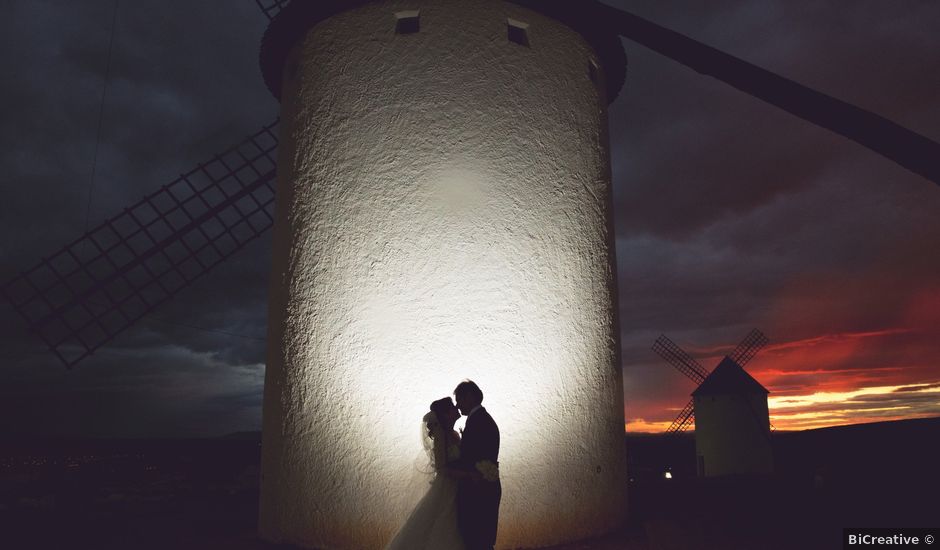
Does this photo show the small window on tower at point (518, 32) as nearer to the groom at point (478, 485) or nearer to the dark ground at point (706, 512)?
the groom at point (478, 485)

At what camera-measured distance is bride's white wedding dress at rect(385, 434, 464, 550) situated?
4.25 m

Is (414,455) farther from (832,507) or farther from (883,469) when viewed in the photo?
(883,469)

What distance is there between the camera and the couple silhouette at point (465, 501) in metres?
4.23

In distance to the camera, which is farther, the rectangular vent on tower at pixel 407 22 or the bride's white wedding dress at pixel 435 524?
the rectangular vent on tower at pixel 407 22

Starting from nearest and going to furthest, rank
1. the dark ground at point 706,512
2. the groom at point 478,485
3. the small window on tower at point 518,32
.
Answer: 1. the groom at point 478,485
2. the dark ground at point 706,512
3. the small window on tower at point 518,32

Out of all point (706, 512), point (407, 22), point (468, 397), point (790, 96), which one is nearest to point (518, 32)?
point (407, 22)

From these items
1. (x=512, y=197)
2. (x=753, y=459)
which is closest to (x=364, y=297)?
(x=512, y=197)

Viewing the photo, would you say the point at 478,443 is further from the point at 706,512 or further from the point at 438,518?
the point at 706,512

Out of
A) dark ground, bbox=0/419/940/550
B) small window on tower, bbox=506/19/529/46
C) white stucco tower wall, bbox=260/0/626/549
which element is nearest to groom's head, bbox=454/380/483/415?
white stucco tower wall, bbox=260/0/626/549

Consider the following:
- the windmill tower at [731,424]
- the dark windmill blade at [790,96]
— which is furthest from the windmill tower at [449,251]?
the windmill tower at [731,424]

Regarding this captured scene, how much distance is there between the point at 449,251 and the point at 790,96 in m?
3.73

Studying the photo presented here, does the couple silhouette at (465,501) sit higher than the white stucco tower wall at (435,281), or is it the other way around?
the white stucco tower wall at (435,281)

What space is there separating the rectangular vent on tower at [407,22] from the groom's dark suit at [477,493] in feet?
14.3

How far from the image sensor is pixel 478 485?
4.22 metres
